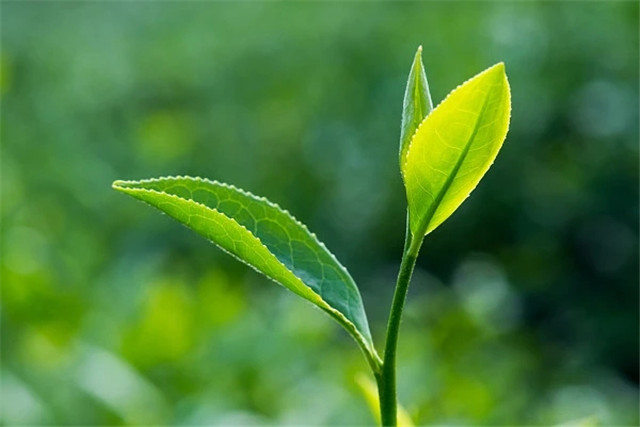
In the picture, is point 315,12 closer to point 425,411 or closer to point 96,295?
point 96,295

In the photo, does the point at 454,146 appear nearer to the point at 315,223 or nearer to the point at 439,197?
the point at 439,197

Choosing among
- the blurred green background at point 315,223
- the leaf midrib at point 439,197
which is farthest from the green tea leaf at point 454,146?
the blurred green background at point 315,223

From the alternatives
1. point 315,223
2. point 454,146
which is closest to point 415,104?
point 454,146

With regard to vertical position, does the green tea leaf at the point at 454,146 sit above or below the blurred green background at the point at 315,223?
below

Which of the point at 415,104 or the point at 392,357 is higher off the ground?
the point at 415,104

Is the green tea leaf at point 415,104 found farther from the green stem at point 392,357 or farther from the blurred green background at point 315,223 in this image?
the blurred green background at point 315,223

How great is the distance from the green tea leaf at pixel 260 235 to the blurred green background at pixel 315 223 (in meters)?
1.03

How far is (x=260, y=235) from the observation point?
1.94ft

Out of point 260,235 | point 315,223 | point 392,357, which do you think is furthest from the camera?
point 315,223

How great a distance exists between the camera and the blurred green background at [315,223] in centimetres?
192

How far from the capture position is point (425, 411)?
5.79 ft

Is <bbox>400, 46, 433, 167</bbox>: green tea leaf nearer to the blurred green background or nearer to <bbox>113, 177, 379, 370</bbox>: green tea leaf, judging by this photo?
<bbox>113, 177, 379, 370</bbox>: green tea leaf

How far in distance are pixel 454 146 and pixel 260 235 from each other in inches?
5.5

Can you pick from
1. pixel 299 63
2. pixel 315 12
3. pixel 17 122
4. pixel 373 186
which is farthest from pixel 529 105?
pixel 17 122
